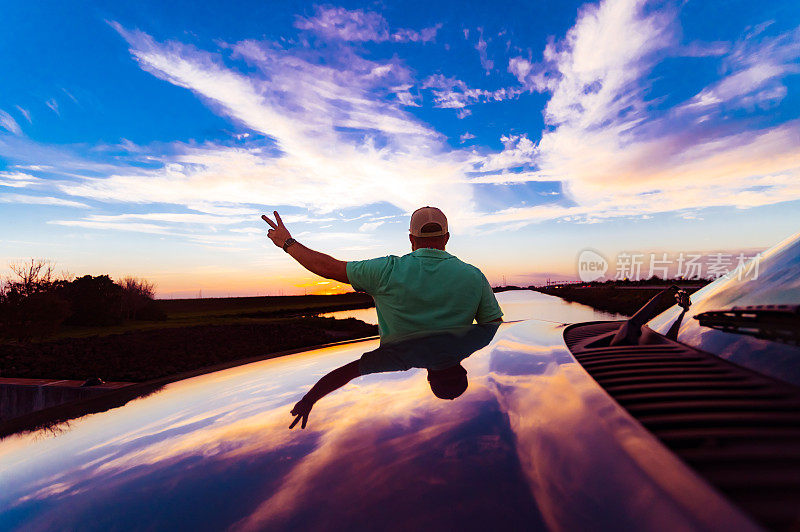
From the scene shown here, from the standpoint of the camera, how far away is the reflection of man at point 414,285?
8.49ft

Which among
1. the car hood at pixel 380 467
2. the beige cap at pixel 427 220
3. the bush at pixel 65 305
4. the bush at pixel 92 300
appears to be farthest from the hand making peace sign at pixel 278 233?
the bush at pixel 92 300

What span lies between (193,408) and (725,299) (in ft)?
8.15

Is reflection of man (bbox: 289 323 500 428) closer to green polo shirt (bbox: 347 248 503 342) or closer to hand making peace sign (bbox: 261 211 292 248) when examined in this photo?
green polo shirt (bbox: 347 248 503 342)

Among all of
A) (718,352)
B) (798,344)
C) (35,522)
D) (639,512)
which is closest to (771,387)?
(798,344)

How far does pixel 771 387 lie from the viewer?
1.14 m

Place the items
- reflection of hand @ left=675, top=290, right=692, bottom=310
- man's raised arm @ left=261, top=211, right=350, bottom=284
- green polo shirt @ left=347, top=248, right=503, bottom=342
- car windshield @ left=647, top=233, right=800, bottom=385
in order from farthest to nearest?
man's raised arm @ left=261, top=211, right=350, bottom=284 → green polo shirt @ left=347, top=248, right=503, bottom=342 → reflection of hand @ left=675, top=290, right=692, bottom=310 → car windshield @ left=647, top=233, right=800, bottom=385

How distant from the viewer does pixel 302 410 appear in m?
1.20

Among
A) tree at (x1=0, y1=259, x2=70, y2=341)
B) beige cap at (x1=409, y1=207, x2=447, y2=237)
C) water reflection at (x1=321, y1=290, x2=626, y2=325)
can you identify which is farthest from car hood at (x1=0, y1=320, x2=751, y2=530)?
tree at (x1=0, y1=259, x2=70, y2=341)

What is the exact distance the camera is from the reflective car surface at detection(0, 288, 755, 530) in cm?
61

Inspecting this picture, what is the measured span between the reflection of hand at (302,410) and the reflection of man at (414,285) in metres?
1.16

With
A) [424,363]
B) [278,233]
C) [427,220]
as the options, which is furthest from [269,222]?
[424,363]

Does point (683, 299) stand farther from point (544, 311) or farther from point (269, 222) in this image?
point (544, 311)

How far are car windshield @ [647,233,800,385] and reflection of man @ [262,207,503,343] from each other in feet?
3.79

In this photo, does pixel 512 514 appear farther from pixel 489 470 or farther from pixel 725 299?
Answer: pixel 725 299
